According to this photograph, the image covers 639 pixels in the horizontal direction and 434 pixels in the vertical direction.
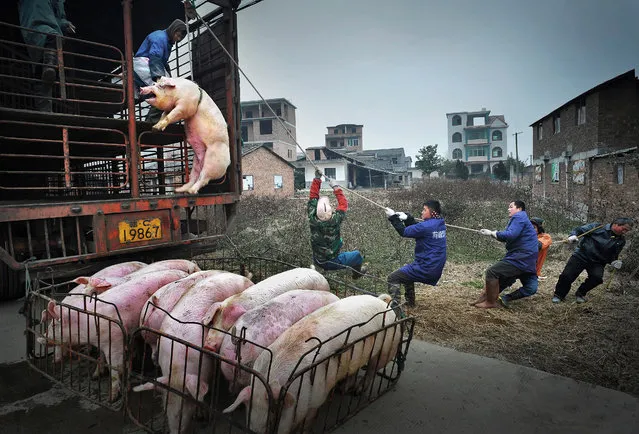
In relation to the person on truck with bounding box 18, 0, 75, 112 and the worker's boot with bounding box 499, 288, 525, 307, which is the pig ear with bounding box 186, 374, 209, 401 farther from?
the worker's boot with bounding box 499, 288, 525, 307

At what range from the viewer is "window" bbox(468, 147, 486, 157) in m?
58.7

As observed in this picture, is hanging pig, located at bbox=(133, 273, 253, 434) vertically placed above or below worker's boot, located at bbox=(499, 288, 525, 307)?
above

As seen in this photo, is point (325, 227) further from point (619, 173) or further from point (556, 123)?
point (556, 123)

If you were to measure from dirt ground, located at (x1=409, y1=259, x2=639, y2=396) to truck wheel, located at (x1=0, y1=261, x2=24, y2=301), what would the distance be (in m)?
5.40

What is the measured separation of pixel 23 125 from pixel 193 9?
2561 mm

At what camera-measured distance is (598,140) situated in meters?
16.2

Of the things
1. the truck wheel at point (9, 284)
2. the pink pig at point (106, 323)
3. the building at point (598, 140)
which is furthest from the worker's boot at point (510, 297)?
the building at point (598, 140)

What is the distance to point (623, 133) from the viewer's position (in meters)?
16.1

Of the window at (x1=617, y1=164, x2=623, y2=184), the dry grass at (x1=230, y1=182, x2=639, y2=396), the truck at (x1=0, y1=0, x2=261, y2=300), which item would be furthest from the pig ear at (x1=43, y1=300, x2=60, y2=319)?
the window at (x1=617, y1=164, x2=623, y2=184)

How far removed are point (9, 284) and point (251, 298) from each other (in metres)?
4.54

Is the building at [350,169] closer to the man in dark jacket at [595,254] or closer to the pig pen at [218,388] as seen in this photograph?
the man in dark jacket at [595,254]

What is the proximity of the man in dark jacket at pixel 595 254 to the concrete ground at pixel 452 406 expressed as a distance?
265cm

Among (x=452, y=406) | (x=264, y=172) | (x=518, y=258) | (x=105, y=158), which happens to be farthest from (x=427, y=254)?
(x=264, y=172)

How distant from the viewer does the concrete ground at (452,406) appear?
2.81m
